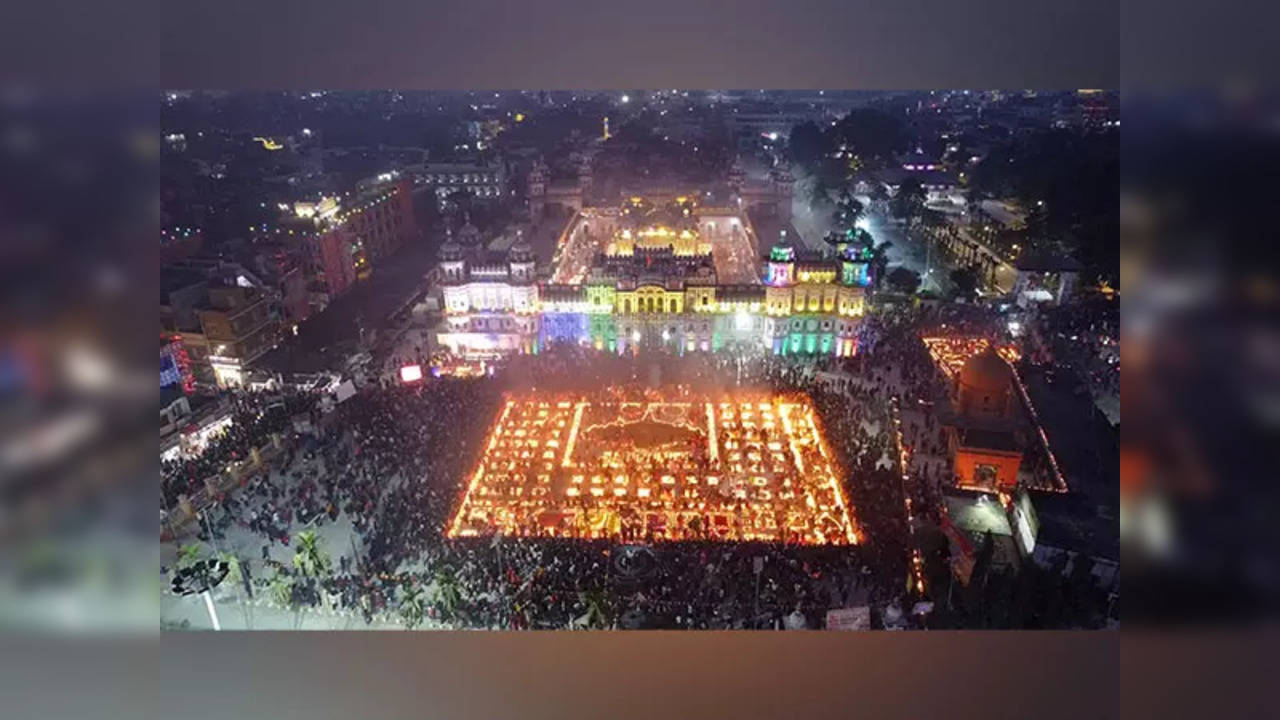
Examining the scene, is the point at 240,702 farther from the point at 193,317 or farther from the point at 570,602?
the point at 193,317

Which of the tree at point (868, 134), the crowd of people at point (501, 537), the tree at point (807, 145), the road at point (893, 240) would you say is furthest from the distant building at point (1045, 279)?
the tree at point (807, 145)

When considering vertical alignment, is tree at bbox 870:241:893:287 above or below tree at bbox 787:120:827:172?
below

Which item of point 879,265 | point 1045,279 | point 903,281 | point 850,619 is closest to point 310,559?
point 850,619

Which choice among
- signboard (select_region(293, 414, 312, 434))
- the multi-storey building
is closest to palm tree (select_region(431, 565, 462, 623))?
signboard (select_region(293, 414, 312, 434))

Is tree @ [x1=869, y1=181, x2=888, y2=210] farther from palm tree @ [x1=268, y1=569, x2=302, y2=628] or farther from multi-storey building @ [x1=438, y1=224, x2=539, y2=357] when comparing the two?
palm tree @ [x1=268, y1=569, x2=302, y2=628]

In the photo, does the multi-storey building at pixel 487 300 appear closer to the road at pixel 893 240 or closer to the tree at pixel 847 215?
the road at pixel 893 240

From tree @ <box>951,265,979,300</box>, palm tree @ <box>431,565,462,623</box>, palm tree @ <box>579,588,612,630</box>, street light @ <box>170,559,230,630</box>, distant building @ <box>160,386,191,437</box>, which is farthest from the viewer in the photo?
tree @ <box>951,265,979,300</box>
